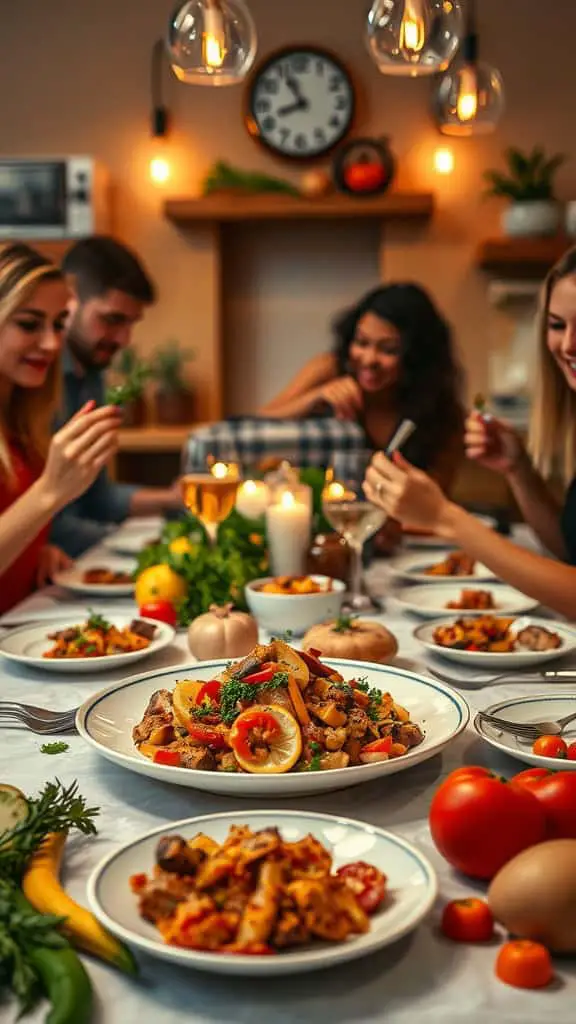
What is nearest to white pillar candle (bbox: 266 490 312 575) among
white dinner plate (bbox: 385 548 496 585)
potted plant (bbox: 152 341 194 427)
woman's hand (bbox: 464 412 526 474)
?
white dinner plate (bbox: 385 548 496 585)

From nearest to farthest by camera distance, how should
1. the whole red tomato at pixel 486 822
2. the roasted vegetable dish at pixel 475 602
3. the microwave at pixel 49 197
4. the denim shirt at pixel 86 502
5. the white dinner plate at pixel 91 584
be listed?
the whole red tomato at pixel 486 822
the roasted vegetable dish at pixel 475 602
the white dinner plate at pixel 91 584
the denim shirt at pixel 86 502
the microwave at pixel 49 197

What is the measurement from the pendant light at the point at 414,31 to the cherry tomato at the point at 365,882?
4.14ft

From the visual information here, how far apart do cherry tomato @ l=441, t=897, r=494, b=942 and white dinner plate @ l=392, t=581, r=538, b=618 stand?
98 cm

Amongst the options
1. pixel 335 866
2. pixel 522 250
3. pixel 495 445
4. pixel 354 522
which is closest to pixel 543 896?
pixel 335 866

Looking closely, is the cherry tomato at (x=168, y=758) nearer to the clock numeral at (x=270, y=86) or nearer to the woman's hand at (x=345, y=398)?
the woman's hand at (x=345, y=398)

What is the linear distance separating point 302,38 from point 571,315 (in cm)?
332

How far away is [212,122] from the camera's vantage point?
4840 mm

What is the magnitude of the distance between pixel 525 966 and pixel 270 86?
4.68m

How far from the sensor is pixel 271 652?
3.32 ft

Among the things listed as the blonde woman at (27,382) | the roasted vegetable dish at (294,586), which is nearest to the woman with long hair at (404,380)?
the blonde woman at (27,382)

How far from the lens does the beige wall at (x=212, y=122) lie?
4.76 metres

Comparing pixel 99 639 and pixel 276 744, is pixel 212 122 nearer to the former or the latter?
pixel 99 639

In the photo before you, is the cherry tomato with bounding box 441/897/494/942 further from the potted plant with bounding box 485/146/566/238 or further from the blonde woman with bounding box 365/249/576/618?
the potted plant with bounding box 485/146/566/238

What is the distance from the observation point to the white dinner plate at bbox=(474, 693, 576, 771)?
3.39 feet
